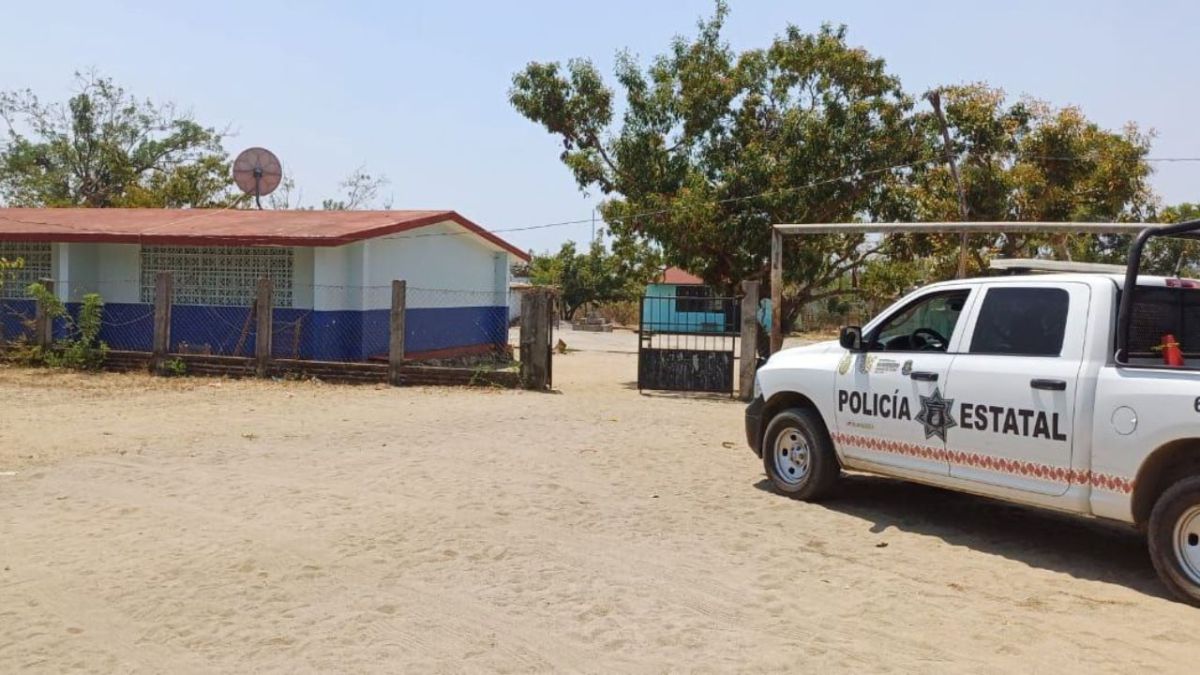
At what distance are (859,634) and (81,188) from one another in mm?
45272

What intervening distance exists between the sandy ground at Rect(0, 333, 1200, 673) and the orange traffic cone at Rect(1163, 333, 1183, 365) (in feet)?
4.31

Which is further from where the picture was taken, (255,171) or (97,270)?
(255,171)

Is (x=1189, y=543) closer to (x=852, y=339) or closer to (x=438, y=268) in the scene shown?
(x=852, y=339)

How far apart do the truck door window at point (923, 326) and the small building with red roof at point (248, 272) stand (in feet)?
37.7

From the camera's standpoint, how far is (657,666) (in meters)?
4.25

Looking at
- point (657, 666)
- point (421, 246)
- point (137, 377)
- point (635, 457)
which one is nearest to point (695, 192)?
point (421, 246)

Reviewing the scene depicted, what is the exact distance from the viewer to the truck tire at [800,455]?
743 cm

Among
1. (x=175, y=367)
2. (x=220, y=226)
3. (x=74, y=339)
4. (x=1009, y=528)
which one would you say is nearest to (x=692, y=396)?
(x=1009, y=528)

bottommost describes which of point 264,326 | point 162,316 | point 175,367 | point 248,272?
point 175,367

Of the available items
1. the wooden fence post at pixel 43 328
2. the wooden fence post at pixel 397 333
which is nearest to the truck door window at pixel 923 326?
the wooden fence post at pixel 397 333

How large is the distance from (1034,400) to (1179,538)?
1089mm

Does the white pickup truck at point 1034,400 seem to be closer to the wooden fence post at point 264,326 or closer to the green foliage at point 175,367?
the wooden fence post at point 264,326

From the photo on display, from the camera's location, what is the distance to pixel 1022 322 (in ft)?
20.3

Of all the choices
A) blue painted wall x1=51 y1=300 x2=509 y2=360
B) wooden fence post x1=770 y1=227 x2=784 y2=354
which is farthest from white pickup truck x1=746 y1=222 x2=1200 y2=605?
blue painted wall x1=51 y1=300 x2=509 y2=360
